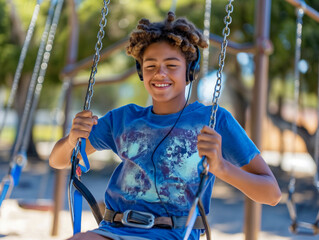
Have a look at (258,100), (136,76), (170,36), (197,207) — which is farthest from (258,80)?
(136,76)

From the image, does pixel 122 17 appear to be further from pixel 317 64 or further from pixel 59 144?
pixel 59 144

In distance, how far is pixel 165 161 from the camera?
1.23 meters

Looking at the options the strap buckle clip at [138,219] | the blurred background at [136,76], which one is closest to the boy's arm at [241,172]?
the strap buckle clip at [138,219]

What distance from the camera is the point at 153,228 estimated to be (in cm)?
116

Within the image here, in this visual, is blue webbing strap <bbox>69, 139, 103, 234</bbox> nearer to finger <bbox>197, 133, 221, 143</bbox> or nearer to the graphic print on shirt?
the graphic print on shirt

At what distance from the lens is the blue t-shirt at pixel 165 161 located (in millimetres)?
1194

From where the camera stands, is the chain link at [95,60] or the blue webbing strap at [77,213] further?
the chain link at [95,60]

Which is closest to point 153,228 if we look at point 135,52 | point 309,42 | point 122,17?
point 135,52

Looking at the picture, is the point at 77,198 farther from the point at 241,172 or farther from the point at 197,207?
the point at 241,172

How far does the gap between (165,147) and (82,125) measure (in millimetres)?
265

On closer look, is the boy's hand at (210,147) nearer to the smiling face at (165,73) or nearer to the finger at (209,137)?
the finger at (209,137)

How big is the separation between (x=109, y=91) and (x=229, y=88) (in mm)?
6904

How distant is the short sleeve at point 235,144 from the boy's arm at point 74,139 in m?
0.39

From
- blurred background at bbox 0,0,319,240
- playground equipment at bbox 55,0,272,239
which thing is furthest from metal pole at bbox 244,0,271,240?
blurred background at bbox 0,0,319,240
